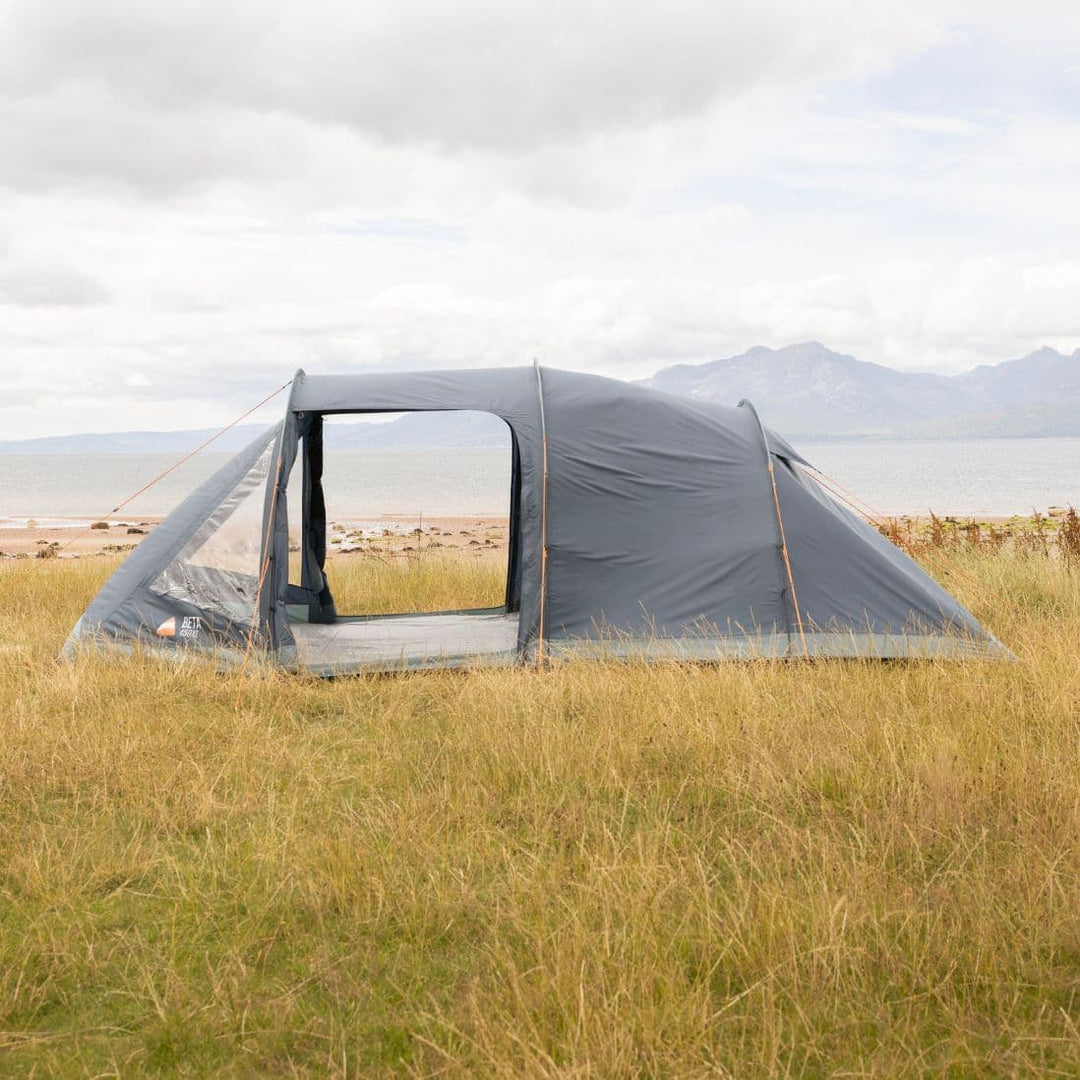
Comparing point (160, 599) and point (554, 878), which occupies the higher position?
point (160, 599)

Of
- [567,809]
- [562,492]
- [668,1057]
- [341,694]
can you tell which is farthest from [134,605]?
[668,1057]

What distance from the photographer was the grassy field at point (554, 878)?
2762 mm

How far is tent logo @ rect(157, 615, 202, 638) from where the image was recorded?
6828 mm

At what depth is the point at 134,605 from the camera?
698 centimetres

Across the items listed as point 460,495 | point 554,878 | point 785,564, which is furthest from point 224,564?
point 460,495

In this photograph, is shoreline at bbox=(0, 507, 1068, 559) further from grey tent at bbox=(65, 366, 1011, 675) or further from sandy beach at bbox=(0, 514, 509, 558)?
grey tent at bbox=(65, 366, 1011, 675)

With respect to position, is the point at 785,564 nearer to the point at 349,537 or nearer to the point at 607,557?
the point at 607,557

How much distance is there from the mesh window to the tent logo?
0.34 feet

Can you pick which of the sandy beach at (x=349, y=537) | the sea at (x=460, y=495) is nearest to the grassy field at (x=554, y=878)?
the sandy beach at (x=349, y=537)

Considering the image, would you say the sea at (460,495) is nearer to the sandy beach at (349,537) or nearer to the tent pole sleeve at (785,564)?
the sandy beach at (349,537)

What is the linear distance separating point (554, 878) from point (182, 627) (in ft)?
13.5

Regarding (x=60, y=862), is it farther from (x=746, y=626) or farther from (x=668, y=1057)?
(x=746, y=626)

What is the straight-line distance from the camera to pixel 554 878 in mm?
3455

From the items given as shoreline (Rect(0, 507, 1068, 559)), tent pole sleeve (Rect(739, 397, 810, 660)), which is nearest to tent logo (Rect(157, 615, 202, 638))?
tent pole sleeve (Rect(739, 397, 810, 660))
